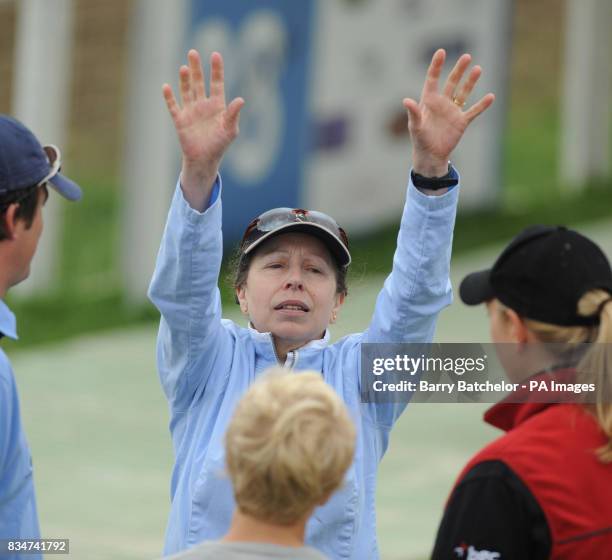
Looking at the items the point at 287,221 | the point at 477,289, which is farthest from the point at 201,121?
the point at 477,289

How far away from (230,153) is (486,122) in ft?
12.4

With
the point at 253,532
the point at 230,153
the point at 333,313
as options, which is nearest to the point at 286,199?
the point at 230,153

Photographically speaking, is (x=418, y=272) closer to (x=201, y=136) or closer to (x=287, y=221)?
(x=287, y=221)

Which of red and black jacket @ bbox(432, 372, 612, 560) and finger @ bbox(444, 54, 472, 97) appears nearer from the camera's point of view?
red and black jacket @ bbox(432, 372, 612, 560)

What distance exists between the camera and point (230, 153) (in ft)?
41.7

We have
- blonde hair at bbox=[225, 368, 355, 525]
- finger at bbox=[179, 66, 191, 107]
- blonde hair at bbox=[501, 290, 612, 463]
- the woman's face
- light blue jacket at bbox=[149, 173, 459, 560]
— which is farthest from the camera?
the woman's face

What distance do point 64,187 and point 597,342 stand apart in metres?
1.45

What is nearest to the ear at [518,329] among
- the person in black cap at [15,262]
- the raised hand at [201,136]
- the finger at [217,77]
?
the raised hand at [201,136]

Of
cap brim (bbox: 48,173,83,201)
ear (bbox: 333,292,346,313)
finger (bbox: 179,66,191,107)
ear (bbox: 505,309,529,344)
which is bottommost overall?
ear (bbox: 505,309,529,344)

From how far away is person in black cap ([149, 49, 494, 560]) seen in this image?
363cm

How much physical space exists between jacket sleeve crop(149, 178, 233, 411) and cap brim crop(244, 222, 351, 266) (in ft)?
0.62

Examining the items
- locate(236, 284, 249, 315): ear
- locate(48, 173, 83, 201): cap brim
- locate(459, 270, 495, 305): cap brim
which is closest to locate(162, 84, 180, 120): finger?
locate(48, 173, 83, 201): cap brim

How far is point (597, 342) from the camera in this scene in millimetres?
3141

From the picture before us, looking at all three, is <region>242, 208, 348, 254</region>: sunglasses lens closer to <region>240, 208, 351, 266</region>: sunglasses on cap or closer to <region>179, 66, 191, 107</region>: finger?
<region>240, 208, 351, 266</region>: sunglasses on cap
